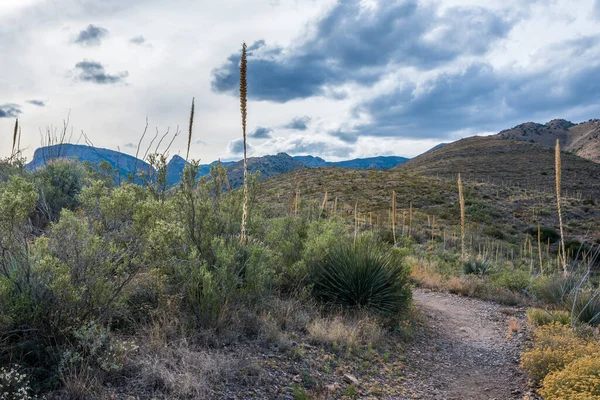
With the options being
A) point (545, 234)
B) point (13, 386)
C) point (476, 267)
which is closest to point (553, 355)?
point (13, 386)

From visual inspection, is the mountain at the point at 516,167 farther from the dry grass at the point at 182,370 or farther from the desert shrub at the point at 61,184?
the dry grass at the point at 182,370

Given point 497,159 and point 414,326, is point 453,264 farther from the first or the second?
point 497,159

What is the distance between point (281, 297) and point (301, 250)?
4.29 feet

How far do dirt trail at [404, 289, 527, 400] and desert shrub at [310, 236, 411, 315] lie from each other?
0.80 meters

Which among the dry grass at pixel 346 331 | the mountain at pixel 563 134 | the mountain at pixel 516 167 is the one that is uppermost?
the mountain at pixel 563 134

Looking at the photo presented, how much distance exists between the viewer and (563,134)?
134750 millimetres

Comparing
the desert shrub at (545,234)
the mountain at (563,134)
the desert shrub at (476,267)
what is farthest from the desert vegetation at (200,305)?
the mountain at (563,134)

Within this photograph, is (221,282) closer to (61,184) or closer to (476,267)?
(61,184)

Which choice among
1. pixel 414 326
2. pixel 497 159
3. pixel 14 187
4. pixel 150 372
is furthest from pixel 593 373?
pixel 497 159

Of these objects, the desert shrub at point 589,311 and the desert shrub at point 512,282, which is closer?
the desert shrub at point 589,311

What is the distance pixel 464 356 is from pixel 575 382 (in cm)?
233

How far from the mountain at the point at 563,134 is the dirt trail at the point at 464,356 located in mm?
113206

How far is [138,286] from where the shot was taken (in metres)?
5.74

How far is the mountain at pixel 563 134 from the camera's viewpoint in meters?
110
